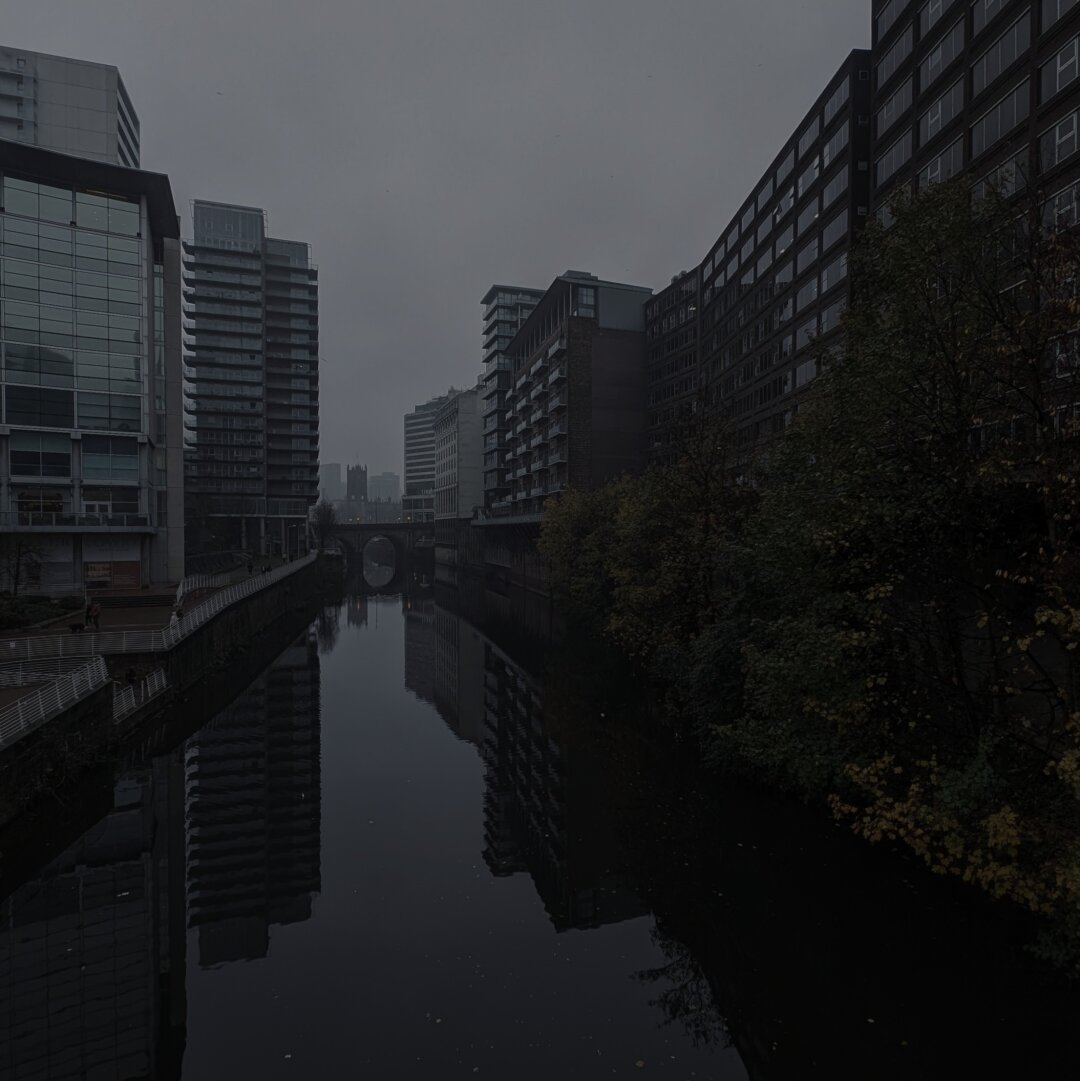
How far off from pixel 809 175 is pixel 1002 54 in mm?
21704

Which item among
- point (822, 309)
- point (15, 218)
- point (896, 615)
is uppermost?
point (15, 218)

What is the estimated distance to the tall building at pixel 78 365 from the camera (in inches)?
1813

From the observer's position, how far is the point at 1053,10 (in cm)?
2703

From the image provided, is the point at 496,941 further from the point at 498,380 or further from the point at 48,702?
the point at 498,380

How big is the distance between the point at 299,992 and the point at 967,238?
684 inches

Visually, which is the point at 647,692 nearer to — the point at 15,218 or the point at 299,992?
the point at 299,992

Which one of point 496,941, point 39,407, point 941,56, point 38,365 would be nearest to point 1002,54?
point 941,56

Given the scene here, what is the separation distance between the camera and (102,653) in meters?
27.3

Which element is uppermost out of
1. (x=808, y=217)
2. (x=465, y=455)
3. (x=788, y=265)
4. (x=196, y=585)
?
(x=808, y=217)

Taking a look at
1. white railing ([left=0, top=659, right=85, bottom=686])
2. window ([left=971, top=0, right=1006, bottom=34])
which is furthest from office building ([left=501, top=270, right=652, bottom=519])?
white railing ([left=0, top=659, right=85, bottom=686])

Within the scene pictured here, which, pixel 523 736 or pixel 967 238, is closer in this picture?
pixel 967 238

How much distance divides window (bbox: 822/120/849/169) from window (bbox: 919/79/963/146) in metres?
10.4

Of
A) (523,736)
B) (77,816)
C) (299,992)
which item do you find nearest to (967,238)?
(299,992)

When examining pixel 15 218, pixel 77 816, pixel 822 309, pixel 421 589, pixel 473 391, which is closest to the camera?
pixel 77 816
